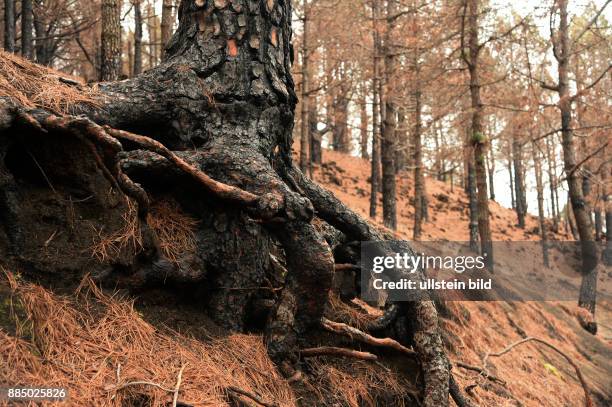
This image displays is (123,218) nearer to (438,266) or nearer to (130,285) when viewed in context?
(130,285)

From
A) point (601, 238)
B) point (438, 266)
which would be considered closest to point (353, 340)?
point (438, 266)

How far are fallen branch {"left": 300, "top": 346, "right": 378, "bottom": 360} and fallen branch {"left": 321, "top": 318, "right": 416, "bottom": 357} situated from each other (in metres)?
0.14

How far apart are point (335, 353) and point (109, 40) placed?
23.0 feet

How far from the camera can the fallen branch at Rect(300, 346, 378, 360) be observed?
3.54 meters

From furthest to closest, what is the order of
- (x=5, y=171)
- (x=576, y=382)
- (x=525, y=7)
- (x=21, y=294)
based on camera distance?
(x=525, y=7) < (x=576, y=382) < (x=5, y=171) < (x=21, y=294)

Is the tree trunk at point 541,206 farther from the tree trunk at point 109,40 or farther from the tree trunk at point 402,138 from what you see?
the tree trunk at point 109,40

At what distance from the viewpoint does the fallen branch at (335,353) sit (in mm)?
3545

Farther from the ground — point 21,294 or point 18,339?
point 21,294

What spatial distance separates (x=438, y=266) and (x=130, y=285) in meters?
6.15

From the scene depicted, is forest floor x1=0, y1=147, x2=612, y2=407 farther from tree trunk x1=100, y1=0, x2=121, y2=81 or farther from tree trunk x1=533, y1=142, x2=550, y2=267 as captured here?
tree trunk x1=533, y1=142, x2=550, y2=267

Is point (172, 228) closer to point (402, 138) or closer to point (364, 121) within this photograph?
point (364, 121)

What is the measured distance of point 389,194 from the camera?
12.4 meters

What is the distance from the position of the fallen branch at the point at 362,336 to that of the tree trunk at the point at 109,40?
6345 millimetres

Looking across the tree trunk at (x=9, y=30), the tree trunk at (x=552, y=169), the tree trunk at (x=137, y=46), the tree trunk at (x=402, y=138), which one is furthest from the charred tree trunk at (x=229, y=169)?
the tree trunk at (x=552, y=169)
